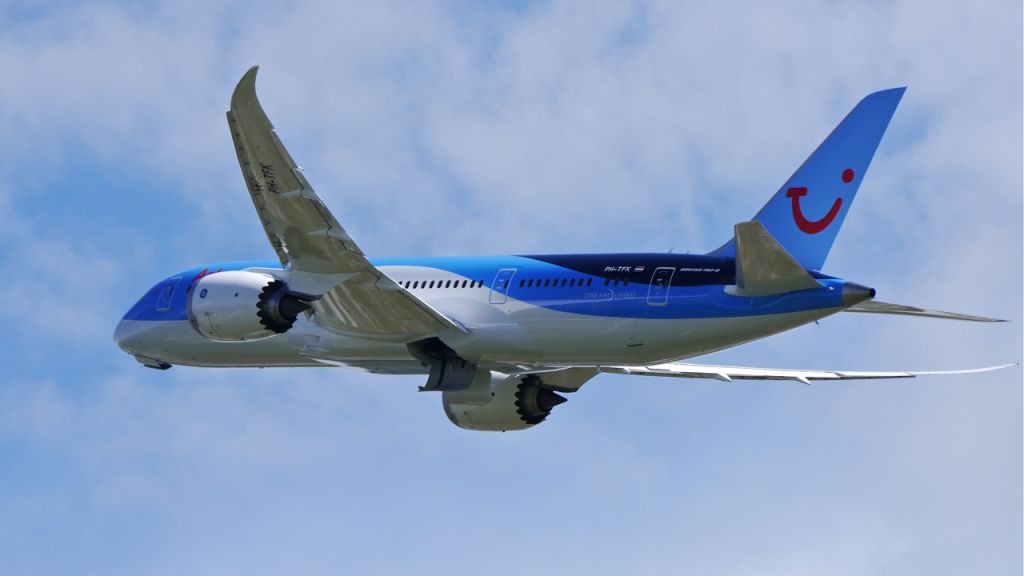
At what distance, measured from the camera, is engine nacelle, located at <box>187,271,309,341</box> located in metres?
36.2

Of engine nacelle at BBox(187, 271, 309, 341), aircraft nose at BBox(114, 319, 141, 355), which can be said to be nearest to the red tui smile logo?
engine nacelle at BBox(187, 271, 309, 341)

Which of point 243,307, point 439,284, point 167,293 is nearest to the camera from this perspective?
point 243,307

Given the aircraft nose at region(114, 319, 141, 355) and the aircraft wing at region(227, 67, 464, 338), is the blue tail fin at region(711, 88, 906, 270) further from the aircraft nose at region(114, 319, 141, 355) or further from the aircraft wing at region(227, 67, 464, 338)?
the aircraft nose at region(114, 319, 141, 355)

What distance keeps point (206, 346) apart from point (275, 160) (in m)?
9.05

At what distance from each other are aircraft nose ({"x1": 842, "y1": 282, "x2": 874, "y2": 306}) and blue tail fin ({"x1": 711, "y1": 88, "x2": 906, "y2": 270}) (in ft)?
7.19

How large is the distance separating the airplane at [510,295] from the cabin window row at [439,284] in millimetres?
30

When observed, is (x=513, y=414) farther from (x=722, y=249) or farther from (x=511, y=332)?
(x=722, y=249)

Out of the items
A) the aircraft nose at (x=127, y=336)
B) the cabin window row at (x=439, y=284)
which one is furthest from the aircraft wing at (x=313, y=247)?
the aircraft nose at (x=127, y=336)

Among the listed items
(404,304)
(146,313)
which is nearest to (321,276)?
(404,304)

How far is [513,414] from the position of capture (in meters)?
42.1

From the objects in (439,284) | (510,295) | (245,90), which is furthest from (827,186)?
(245,90)

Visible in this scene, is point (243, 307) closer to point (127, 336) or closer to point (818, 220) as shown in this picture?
point (127, 336)

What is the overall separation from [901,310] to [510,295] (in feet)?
26.4

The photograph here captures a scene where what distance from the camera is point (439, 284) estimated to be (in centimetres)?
3838
